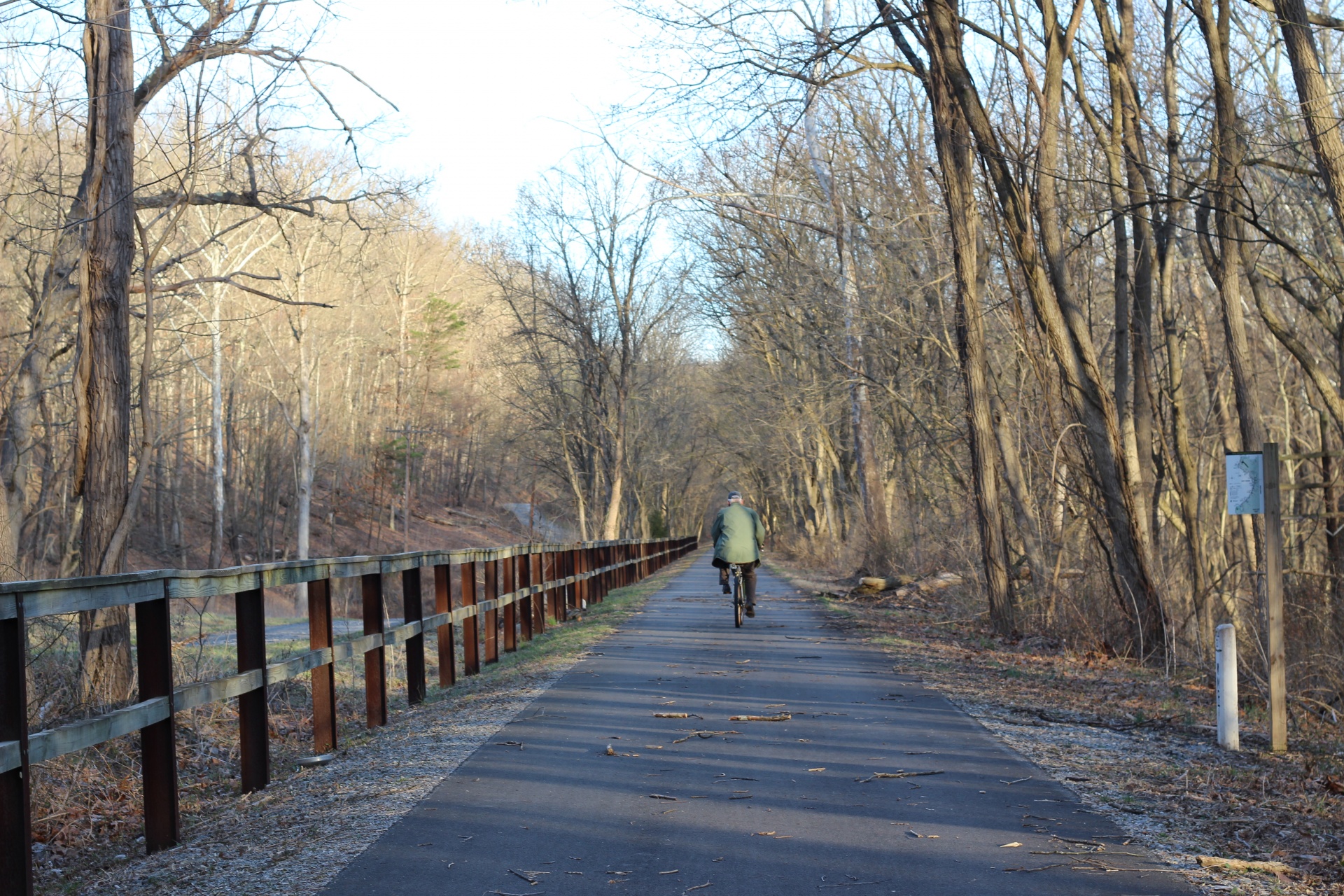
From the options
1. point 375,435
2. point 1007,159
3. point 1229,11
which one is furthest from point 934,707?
point 375,435

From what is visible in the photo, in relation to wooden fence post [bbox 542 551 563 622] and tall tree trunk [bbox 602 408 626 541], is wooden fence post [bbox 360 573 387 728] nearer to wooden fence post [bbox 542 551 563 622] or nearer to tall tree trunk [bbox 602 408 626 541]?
wooden fence post [bbox 542 551 563 622]

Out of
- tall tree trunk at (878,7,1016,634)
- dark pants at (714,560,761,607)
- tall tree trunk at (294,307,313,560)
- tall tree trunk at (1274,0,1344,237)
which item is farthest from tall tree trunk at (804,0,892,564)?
tall tree trunk at (294,307,313,560)

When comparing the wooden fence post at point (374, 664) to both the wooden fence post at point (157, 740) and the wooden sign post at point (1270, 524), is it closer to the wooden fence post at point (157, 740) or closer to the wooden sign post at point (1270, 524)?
the wooden fence post at point (157, 740)

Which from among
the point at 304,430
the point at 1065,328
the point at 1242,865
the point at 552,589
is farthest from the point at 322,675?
the point at 304,430

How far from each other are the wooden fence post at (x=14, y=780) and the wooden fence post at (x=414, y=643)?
485 centimetres

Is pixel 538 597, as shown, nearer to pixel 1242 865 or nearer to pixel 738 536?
pixel 738 536

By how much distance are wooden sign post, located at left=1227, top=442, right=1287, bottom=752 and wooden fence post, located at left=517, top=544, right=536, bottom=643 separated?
8798 millimetres

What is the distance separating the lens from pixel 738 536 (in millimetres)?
16031

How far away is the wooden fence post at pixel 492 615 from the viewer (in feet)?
39.9

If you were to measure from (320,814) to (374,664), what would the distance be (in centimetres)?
255

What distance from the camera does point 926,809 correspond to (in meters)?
5.47

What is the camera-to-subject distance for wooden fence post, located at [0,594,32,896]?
401 cm

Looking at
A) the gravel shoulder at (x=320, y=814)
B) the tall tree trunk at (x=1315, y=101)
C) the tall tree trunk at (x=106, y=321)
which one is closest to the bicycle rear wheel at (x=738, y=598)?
the gravel shoulder at (x=320, y=814)

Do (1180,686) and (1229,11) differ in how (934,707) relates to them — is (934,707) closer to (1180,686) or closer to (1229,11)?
(1180,686)
